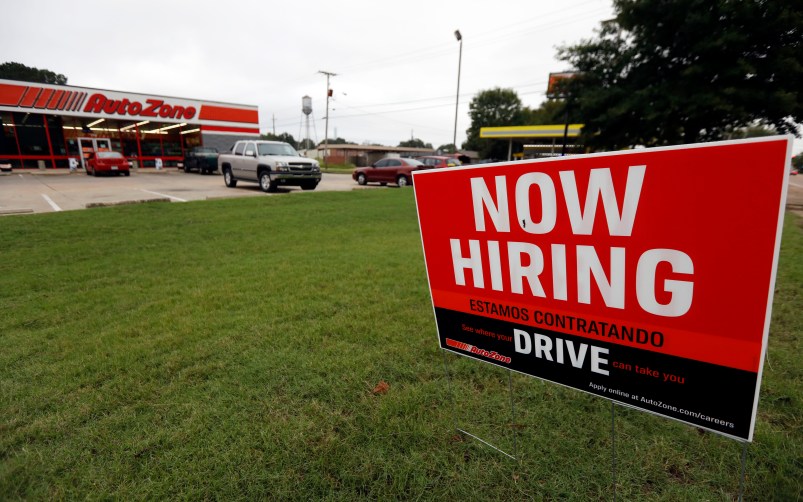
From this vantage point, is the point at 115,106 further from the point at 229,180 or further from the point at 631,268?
the point at 631,268

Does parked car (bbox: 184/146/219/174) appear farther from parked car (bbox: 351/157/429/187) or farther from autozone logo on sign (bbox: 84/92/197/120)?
parked car (bbox: 351/157/429/187)

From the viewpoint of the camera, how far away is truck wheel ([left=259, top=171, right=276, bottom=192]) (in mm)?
13523

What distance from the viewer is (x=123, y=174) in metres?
21.8

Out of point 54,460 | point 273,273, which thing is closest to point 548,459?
point 54,460

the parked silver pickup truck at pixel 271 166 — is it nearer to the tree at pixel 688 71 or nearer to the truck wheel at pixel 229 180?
the truck wheel at pixel 229 180

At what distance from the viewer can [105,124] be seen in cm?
2684

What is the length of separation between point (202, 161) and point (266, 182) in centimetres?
1252

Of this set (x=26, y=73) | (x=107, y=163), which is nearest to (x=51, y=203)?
(x=107, y=163)

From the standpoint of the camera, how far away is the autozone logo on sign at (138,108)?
964 inches

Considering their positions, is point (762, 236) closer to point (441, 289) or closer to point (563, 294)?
point (563, 294)

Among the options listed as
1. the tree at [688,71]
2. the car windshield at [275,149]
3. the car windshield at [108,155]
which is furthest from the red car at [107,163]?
the tree at [688,71]

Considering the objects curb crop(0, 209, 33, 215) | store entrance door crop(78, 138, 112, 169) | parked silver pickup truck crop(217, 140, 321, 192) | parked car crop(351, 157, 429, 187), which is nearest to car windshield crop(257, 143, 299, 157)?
parked silver pickup truck crop(217, 140, 321, 192)

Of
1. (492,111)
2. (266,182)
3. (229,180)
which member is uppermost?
(492,111)

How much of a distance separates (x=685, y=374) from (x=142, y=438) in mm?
2601
